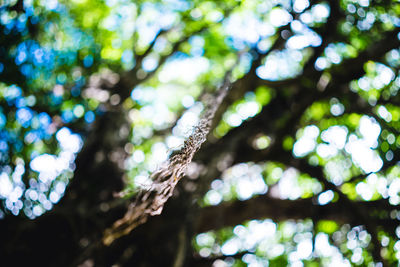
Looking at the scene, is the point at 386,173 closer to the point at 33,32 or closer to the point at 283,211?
the point at 283,211

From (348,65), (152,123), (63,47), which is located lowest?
(152,123)

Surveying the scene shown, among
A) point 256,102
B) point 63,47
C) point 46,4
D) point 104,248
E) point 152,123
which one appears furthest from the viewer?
point 152,123

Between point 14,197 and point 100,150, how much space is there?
2.74ft

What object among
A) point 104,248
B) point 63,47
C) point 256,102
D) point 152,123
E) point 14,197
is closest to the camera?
point 104,248

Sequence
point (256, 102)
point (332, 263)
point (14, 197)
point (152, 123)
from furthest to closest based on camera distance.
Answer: point (152, 123), point (256, 102), point (332, 263), point (14, 197)

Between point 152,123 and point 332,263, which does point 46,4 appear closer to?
point 152,123

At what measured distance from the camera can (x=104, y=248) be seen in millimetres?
2254

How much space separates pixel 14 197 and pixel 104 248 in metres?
1.00

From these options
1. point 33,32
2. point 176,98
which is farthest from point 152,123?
point 33,32

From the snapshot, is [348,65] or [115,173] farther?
[115,173]

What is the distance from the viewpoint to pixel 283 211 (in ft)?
8.91

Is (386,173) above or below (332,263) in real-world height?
above

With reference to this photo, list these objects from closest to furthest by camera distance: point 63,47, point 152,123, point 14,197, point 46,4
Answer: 1. point 14,197
2. point 46,4
3. point 63,47
4. point 152,123

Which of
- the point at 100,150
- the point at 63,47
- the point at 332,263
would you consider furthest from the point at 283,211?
the point at 63,47
